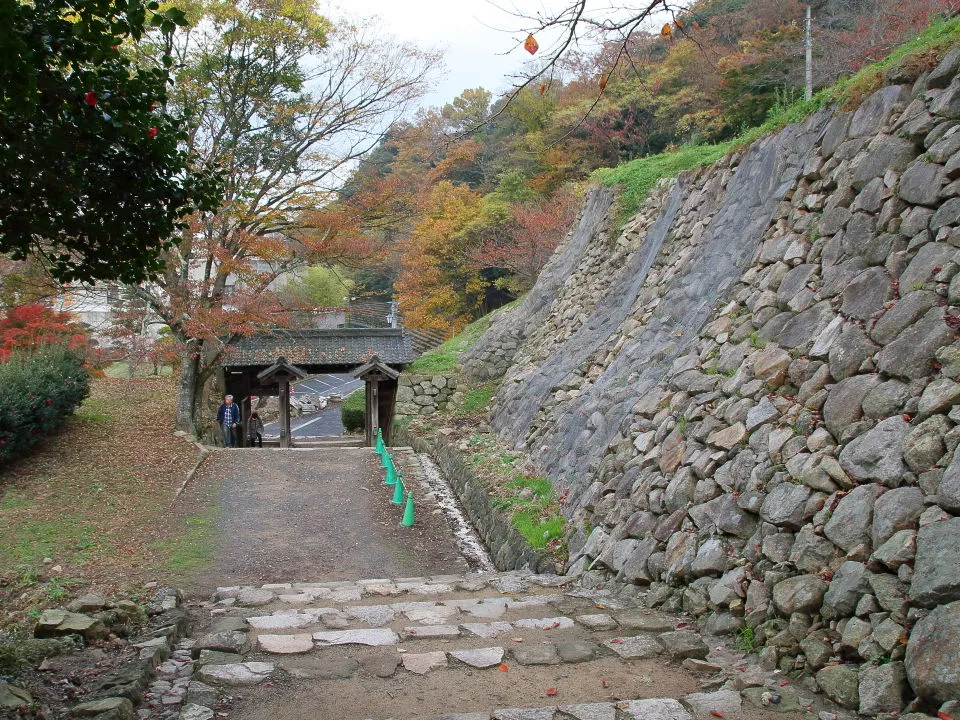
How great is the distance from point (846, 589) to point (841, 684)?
→ 0.55 meters

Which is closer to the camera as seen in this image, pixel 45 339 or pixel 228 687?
pixel 228 687

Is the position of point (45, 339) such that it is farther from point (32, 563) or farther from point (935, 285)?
point (935, 285)

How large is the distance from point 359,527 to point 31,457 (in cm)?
667

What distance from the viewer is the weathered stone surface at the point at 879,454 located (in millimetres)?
4211

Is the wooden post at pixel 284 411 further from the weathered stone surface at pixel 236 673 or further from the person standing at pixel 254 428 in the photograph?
the weathered stone surface at pixel 236 673

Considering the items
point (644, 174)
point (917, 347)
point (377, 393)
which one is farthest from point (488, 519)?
point (377, 393)

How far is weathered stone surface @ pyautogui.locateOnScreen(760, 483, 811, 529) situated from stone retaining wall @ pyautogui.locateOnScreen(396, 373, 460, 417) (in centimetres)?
1342

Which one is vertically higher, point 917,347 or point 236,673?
point 917,347

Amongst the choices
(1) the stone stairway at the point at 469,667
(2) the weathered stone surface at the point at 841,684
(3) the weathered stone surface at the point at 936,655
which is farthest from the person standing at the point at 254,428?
(3) the weathered stone surface at the point at 936,655

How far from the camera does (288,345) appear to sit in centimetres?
1973

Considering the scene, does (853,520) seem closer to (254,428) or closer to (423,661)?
(423,661)

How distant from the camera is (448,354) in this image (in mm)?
19422

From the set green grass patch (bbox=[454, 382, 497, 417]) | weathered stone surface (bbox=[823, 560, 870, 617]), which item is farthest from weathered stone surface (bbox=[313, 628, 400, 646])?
green grass patch (bbox=[454, 382, 497, 417])

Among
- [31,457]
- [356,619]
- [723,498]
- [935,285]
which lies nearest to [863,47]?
[935,285]
